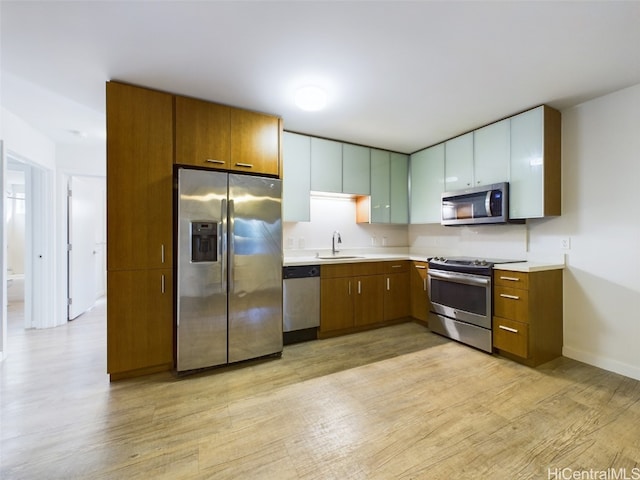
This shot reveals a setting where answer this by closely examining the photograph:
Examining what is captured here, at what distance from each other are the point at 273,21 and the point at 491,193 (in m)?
2.61

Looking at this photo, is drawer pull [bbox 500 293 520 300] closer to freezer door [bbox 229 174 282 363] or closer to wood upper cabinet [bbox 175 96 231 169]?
freezer door [bbox 229 174 282 363]

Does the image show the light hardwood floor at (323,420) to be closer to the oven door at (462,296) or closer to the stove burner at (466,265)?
the oven door at (462,296)

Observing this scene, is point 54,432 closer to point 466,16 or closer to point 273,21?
point 273,21

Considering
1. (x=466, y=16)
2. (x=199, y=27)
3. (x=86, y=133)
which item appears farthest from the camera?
(x=86, y=133)

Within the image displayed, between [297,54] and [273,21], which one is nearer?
[273,21]

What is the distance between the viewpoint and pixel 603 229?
250 cm

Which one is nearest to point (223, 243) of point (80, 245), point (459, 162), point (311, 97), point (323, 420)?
point (311, 97)

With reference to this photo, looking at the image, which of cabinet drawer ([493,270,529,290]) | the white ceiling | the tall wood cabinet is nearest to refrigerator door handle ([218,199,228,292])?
the tall wood cabinet

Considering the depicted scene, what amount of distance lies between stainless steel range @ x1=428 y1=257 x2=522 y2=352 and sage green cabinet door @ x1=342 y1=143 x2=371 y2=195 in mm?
1324

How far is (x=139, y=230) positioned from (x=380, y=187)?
297cm

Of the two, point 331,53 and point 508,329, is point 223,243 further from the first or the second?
point 508,329

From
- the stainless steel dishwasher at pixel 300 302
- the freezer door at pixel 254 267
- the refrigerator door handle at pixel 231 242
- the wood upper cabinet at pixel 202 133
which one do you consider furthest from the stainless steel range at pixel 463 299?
A: the wood upper cabinet at pixel 202 133

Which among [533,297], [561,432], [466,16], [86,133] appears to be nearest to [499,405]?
[561,432]

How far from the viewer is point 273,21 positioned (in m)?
1.62
